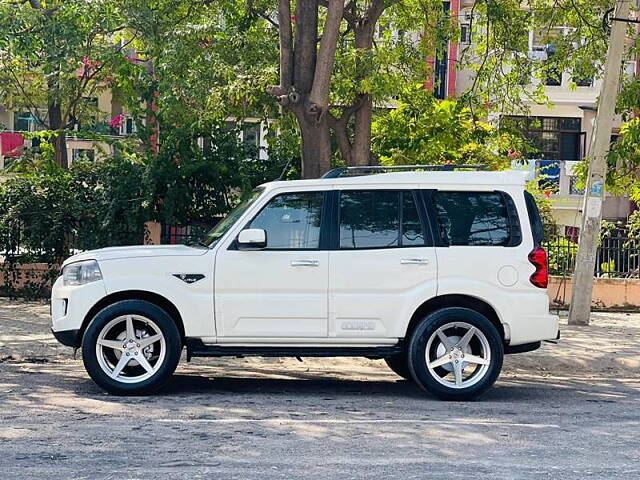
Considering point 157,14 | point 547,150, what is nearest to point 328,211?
point 157,14

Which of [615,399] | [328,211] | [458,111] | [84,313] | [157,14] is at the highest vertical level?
[157,14]

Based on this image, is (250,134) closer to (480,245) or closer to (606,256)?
(606,256)

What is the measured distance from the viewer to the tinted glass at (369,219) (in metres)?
10.0

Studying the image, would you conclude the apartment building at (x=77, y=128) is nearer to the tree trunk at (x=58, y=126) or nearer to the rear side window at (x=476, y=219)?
the tree trunk at (x=58, y=126)

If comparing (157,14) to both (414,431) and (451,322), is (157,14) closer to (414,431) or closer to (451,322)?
(451,322)

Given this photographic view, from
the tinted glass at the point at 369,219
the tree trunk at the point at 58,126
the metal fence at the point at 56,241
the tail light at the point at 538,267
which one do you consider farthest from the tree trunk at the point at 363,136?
the tree trunk at the point at 58,126

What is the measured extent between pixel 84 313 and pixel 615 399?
5181mm

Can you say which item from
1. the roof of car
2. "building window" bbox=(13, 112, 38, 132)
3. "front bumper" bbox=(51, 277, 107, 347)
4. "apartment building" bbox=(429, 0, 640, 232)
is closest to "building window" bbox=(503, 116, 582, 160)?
"apartment building" bbox=(429, 0, 640, 232)

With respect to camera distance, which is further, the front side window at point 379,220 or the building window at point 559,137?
the building window at point 559,137

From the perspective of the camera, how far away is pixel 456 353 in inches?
392

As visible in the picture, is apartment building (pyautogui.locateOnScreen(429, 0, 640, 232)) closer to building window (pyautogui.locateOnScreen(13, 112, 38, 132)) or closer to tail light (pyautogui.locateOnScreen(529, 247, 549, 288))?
building window (pyautogui.locateOnScreen(13, 112, 38, 132))

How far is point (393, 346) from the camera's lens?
393 inches

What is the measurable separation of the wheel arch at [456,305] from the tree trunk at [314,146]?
532 centimetres

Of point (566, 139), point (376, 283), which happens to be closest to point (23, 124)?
point (566, 139)
